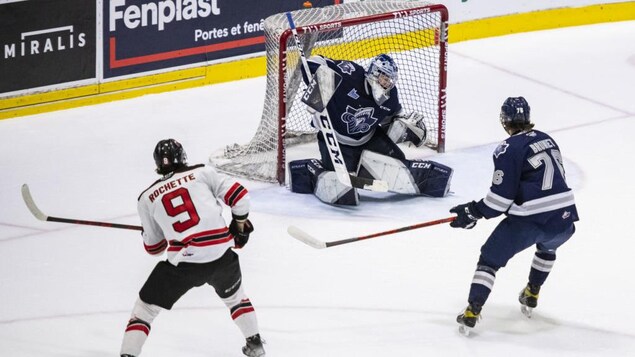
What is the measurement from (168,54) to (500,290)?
3155 millimetres

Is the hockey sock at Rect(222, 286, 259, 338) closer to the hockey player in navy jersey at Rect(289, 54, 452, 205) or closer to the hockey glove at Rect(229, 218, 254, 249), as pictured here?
the hockey glove at Rect(229, 218, 254, 249)

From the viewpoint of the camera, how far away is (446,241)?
649 centimetres

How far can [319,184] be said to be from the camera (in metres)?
7.02

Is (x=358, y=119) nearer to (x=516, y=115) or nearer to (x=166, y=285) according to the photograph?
(x=516, y=115)

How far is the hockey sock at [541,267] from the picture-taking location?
561 centimetres

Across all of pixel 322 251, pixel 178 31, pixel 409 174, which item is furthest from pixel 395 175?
pixel 178 31

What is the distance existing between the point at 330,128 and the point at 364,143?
0.21 m

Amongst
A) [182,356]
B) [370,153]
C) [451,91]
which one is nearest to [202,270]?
[182,356]

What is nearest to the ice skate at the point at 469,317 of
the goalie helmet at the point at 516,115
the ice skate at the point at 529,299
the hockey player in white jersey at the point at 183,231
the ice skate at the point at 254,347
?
the ice skate at the point at 529,299

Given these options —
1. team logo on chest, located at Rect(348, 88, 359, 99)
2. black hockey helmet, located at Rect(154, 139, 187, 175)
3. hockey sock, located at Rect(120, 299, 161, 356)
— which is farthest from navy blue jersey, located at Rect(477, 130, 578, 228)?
team logo on chest, located at Rect(348, 88, 359, 99)

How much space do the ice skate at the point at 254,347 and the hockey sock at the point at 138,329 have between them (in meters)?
0.37

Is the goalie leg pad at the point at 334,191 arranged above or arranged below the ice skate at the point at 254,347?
above

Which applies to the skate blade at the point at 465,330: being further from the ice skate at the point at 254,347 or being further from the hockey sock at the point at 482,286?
the ice skate at the point at 254,347

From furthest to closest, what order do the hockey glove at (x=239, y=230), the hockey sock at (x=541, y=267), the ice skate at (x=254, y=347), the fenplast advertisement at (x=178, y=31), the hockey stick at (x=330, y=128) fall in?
1. the fenplast advertisement at (x=178, y=31)
2. the hockey stick at (x=330, y=128)
3. the hockey sock at (x=541, y=267)
4. the ice skate at (x=254, y=347)
5. the hockey glove at (x=239, y=230)
